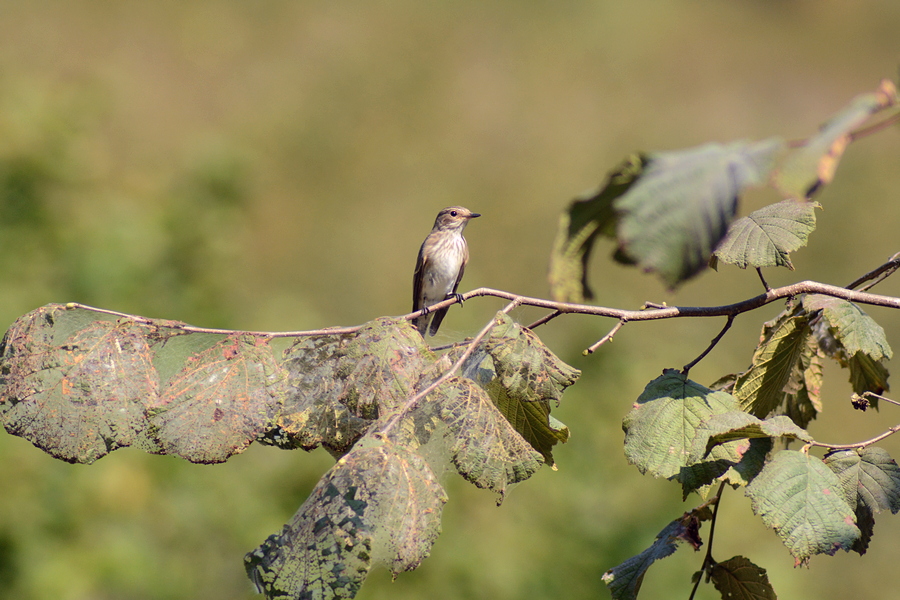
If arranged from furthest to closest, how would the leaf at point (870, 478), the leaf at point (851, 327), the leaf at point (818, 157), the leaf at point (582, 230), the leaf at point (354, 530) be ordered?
the leaf at point (851, 327), the leaf at point (870, 478), the leaf at point (354, 530), the leaf at point (582, 230), the leaf at point (818, 157)

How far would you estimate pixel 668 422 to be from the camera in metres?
1.67

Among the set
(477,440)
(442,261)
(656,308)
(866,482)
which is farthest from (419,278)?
(866,482)

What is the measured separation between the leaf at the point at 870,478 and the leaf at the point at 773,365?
0.25 meters

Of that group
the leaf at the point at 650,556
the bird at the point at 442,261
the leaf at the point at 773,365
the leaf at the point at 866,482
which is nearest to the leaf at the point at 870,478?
the leaf at the point at 866,482

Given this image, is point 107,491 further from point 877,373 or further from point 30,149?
point 877,373

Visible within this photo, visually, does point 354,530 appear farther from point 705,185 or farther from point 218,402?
point 705,185

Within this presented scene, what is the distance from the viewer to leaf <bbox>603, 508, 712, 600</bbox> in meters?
1.71

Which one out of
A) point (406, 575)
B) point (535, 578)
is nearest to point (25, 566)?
point (406, 575)

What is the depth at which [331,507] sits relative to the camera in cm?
137

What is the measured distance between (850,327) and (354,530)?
Result: 121 cm

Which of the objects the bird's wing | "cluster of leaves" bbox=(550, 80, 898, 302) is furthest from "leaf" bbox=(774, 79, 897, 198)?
the bird's wing

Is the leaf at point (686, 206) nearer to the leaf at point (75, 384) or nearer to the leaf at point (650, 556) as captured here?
the leaf at point (650, 556)

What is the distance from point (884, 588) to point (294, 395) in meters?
9.82

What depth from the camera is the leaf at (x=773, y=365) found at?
5.89 ft
